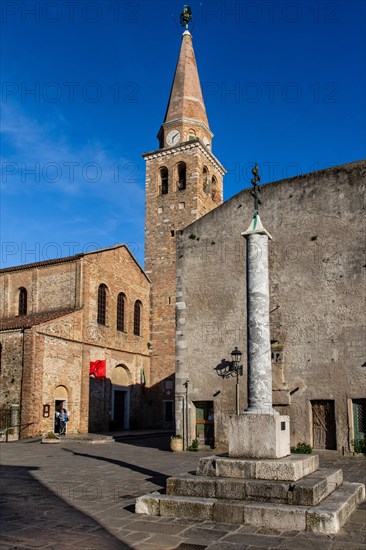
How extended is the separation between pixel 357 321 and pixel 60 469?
350 inches

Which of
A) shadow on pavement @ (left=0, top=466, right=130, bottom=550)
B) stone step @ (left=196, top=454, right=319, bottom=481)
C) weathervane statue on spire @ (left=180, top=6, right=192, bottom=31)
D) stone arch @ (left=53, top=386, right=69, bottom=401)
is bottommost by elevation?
shadow on pavement @ (left=0, top=466, right=130, bottom=550)

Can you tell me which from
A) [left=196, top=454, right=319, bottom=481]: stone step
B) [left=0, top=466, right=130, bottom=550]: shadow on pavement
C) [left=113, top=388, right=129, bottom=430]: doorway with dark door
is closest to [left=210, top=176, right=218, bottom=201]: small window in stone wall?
[left=113, top=388, right=129, bottom=430]: doorway with dark door

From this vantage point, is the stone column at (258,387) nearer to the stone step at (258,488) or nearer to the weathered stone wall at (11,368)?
the stone step at (258,488)

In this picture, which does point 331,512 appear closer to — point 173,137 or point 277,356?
point 277,356

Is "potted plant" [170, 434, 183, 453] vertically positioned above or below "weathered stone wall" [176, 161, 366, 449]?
below

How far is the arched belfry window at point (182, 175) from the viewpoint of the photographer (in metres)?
33.4

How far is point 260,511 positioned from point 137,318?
2605cm

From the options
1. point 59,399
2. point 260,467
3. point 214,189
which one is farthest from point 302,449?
point 214,189

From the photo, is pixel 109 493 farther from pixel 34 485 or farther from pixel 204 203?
pixel 204 203

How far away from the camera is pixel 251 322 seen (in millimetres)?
9117

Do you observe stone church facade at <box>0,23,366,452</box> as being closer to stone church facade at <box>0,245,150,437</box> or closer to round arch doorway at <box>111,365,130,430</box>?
stone church facade at <box>0,245,150,437</box>

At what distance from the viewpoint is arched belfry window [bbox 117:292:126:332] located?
30922 mm

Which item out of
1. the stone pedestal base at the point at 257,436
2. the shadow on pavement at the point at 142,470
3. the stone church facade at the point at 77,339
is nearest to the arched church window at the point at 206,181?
the stone church facade at the point at 77,339

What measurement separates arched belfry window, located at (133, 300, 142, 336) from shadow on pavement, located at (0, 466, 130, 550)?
72.1ft
